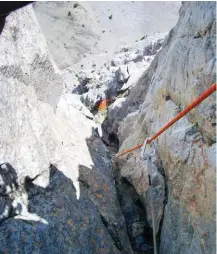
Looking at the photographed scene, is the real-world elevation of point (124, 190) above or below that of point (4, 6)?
below

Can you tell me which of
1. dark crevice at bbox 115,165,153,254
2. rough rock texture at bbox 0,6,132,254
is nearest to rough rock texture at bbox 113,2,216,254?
dark crevice at bbox 115,165,153,254

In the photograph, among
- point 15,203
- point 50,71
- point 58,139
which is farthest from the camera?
point 50,71

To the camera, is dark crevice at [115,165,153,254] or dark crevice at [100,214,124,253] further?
dark crevice at [115,165,153,254]

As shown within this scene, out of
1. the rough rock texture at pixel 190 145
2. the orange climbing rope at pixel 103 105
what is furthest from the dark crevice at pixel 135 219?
the orange climbing rope at pixel 103 105

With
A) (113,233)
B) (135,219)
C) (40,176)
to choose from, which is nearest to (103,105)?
(135,219)

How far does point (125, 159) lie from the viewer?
405 inches

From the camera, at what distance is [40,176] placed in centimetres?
719

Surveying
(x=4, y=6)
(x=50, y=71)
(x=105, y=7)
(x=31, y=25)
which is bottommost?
(x=4, y=6)

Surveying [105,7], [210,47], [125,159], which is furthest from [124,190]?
[105,7]

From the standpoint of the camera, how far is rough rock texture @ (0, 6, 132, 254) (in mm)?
6028

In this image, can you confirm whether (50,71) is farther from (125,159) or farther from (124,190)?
(124,190)

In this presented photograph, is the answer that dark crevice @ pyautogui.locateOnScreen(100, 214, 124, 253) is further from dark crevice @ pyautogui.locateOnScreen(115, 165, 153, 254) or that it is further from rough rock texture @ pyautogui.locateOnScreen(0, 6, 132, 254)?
dark crevice @ pyautogui.locateOnScreen(115, 165, 153, 254)

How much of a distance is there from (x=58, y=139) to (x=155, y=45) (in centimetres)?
2012

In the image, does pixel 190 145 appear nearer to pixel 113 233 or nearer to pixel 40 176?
pixel 113 233
